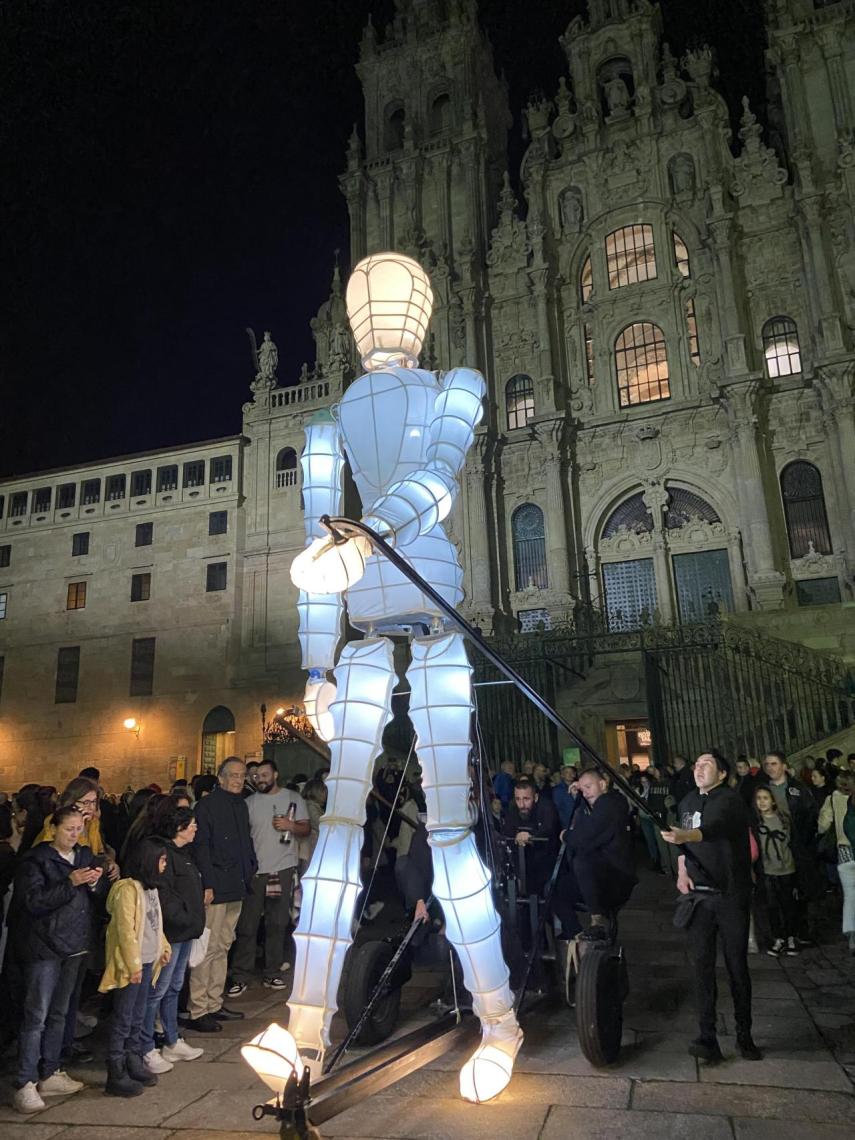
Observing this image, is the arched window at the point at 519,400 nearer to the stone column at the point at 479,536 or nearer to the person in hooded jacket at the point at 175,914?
the stone column at the point at 479,536

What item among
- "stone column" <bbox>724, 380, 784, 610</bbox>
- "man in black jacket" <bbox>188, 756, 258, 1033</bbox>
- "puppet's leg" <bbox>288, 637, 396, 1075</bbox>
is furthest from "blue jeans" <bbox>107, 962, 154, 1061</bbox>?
"stone column" <bbox>724, 380, 784, 610</bbox>

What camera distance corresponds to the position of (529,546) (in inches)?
987

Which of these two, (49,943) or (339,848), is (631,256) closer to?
(339,848)

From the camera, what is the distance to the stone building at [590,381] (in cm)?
2256

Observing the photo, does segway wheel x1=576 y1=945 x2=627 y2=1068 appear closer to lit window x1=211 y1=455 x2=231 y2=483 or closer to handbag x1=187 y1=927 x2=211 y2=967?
handbag x1=187 y1=927 x2=211 y2=967

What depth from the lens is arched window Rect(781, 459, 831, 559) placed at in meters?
21.9

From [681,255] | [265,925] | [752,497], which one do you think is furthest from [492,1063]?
[681,255]

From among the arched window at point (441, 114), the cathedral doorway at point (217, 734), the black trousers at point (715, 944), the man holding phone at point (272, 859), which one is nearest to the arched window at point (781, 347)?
the arched window at point (441, 114)

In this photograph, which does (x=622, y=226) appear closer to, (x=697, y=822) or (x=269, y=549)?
(x=269, y=549)

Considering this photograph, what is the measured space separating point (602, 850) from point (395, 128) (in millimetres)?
31840

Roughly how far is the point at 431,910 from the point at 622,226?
84.3 feet

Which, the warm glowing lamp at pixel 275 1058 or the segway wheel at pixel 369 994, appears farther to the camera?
the segway wheel at pixel 369 994

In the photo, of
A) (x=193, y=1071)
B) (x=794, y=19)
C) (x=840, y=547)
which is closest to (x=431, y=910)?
(x=193, y=1071)

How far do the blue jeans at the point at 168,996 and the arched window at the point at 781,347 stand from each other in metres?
23.4
